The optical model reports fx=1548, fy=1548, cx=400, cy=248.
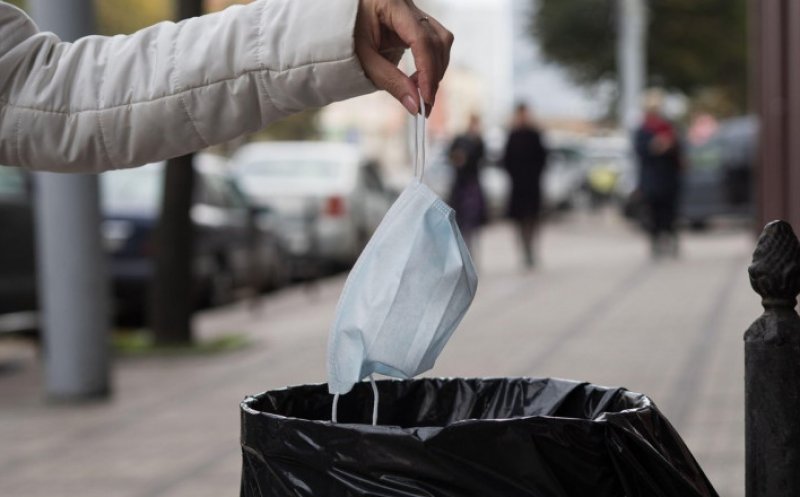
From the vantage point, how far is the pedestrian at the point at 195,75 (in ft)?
7.18

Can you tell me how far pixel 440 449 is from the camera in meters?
2.09

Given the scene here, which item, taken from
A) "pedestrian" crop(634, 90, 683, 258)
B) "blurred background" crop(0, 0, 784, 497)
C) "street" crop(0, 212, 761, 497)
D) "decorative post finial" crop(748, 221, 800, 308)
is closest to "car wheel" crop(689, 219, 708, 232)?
"blurred background" crop(0, 0, 784, 497)

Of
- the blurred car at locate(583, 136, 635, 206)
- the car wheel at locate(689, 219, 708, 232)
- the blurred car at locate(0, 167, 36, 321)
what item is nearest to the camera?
the blurred car at locate(0, 167, 36, 321)

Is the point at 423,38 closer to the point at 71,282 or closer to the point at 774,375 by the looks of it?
the point at 774,375

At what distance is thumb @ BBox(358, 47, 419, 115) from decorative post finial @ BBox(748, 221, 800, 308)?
60 centimetres

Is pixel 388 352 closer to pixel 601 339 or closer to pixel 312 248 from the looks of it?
pixel 601 339

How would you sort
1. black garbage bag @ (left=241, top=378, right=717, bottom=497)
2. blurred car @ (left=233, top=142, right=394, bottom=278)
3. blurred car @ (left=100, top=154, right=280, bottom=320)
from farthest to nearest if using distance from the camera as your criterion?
blurred car @ (left=233, top=142, right=394, bottom=278) < blurred car @ (left=100, top=154, right=280, bottom=320) < black garbage bag @ (left=241, top=378, right=717, bottom=497)

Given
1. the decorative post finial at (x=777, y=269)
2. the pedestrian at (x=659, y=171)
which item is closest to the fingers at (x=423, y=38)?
the decorative post finial at (x=777, y=269)

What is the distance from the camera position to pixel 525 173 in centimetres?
1800

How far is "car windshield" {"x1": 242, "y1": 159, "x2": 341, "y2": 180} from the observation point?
60.8 ft

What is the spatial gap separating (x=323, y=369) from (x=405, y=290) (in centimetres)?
770

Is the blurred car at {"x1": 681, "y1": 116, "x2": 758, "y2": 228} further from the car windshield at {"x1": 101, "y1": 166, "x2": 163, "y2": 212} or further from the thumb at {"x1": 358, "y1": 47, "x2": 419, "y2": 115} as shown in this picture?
the thumb at {"x1": 358, "y1": 47, "x2": 419, "y2": 115}

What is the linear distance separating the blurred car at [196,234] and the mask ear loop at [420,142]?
930 cm

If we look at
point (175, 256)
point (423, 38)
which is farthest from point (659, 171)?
point (423, 38)
